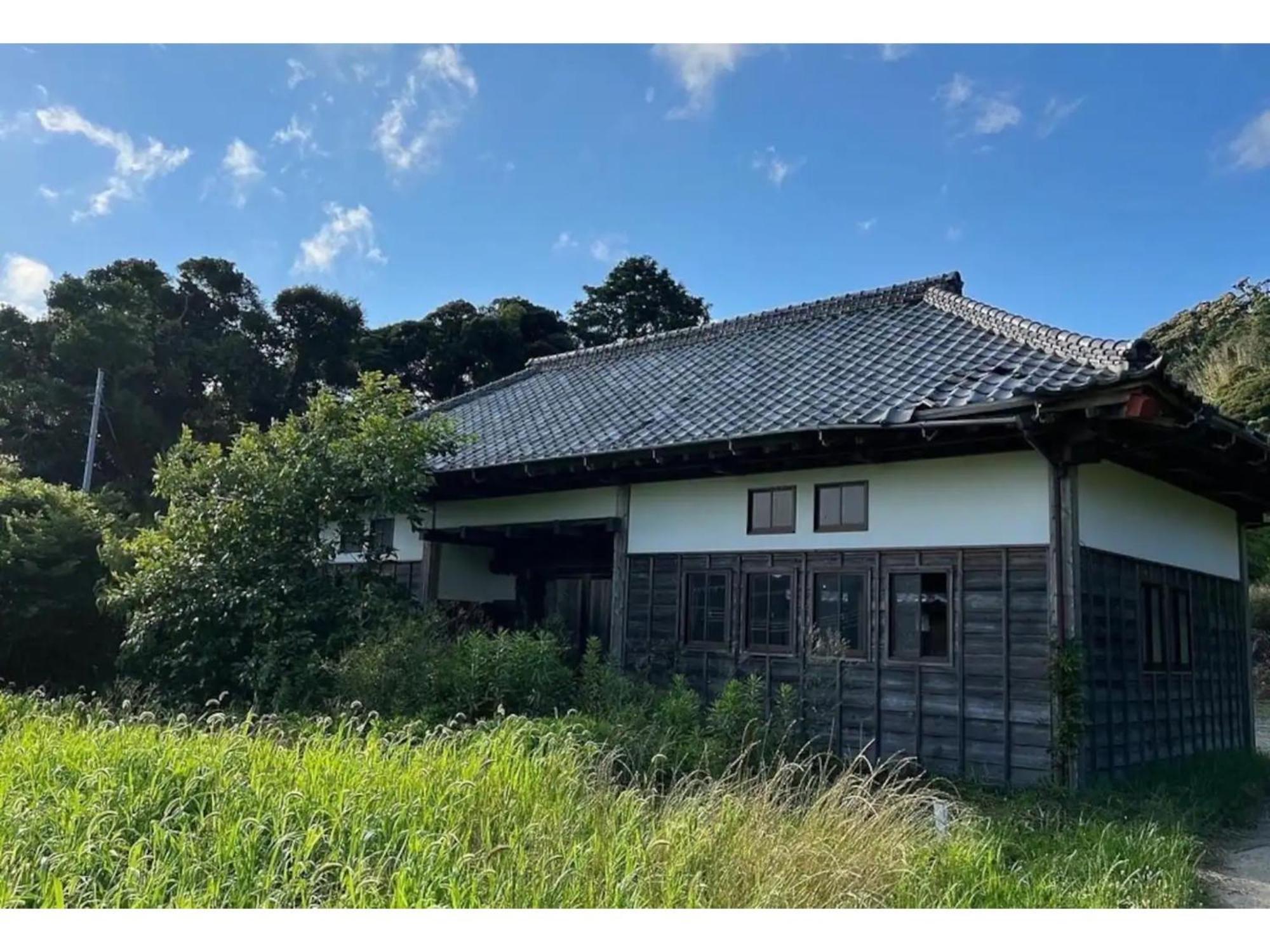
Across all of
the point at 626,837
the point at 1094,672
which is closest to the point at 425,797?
the point at 626,837

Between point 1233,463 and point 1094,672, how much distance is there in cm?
300

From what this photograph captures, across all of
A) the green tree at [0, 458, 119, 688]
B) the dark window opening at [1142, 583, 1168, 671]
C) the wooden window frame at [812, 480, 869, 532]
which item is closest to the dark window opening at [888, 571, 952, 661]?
the wooden window frame at [812, 480, 869, 532]

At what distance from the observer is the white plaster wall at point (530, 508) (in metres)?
11.2

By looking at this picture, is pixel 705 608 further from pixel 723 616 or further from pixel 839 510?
pixel 839 510

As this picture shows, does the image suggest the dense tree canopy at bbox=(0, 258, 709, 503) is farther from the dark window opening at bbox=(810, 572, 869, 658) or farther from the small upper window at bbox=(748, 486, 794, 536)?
the dark window opening at bbox=(810, 572, 869, 658)

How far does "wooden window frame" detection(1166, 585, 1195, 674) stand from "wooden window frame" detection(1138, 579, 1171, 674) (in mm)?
114

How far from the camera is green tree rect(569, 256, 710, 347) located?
32.9 m

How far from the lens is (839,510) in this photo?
9.31m

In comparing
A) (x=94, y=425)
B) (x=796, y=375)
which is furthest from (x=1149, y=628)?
(x=94, y=425)

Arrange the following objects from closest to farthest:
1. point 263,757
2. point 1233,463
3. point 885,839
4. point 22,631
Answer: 1. point 885,839
2. point 263,757
3. point 1233,463
4. point 22,631

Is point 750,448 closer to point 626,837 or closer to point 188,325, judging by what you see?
point 626,837

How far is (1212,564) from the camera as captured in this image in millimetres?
11492

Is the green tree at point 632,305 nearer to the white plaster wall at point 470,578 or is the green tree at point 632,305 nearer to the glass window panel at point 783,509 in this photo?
the white plaster wall at point 470,578

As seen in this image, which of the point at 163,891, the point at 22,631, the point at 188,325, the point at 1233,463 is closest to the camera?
the point at 163,891
